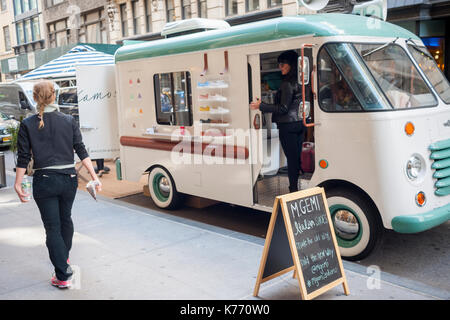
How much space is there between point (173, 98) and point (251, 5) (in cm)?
1122

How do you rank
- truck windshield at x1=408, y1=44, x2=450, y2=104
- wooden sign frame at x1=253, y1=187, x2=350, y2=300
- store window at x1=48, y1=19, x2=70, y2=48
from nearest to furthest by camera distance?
wooden sign frame at x1=253, y1=187, x2=350, y2=300, truck windshield at x1=408, y1=44, x2=450, y2=104, store window at x1=48, y1=19, x2=70, y2=48

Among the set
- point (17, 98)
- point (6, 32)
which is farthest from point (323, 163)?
point (6, 32)

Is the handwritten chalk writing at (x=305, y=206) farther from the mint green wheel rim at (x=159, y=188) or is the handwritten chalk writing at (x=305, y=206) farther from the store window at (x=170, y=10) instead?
the store window at (x=170, y=10)

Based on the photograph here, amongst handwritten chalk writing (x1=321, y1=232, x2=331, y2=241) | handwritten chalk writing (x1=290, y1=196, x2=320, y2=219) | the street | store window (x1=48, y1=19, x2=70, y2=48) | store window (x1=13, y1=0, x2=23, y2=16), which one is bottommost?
the street

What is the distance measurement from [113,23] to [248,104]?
20021 millimetres

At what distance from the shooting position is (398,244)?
5.77m

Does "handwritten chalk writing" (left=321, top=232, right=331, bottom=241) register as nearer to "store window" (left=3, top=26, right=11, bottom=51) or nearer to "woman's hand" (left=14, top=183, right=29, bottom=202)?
"woman's hand" (left=14, top=183, right=29, bottom=202)

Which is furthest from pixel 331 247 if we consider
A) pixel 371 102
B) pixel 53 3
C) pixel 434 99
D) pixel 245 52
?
pixel 53 3

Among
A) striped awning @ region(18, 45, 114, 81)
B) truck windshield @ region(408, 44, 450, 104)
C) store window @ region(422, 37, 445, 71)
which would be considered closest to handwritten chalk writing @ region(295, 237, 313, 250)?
truck windshield @ region(408, 44, 450, 104)

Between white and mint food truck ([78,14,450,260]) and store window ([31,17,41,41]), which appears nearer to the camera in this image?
white and mint food truck ([78,14,450,260])

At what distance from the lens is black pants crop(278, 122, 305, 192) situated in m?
5.87

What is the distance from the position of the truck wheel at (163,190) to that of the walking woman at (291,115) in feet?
7.28

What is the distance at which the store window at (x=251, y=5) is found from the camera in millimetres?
17031

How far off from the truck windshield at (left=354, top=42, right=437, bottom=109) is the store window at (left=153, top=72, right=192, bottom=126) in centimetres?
268
